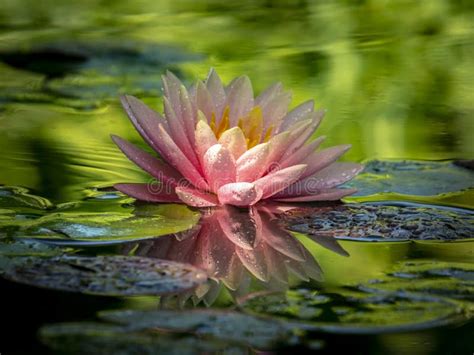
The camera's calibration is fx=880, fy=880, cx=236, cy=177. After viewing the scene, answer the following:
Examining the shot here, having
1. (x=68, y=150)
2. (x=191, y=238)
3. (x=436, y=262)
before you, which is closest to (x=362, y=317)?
(x=436, y=262)

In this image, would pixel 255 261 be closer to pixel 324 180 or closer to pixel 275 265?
pixel 275 265

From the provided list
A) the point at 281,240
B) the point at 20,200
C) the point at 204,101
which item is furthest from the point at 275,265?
the point at 20,200

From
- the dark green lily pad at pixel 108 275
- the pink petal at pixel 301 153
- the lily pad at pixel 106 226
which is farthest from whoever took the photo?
the pink petal at pixel 301 153

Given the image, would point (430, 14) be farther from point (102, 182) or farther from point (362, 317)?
point (362, 317)

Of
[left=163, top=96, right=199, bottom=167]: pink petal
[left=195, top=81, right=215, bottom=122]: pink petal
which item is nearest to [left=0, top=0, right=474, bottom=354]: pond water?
[left=163, top=96, right=199, bottom=167]: pink petal

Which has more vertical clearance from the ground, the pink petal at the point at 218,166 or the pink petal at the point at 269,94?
the pink petal at the point at 269,94

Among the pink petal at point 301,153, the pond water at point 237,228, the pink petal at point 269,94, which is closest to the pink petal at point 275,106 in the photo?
the pink petal at point 269,94

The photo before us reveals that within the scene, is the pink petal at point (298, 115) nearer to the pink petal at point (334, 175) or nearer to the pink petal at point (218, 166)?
the pink petal at point (334, 175)
